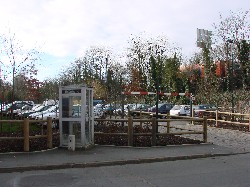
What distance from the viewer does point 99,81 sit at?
7169 centimetres

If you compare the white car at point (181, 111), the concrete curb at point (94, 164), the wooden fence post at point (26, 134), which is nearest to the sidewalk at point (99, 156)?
the concrete curb at point (94, 164)

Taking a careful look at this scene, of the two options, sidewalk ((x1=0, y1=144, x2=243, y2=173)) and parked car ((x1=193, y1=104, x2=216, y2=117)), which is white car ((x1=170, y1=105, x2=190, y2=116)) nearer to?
parked car ((x1=193, y1=104, x2=216, y2=117))

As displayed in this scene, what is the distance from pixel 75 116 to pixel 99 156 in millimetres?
1920

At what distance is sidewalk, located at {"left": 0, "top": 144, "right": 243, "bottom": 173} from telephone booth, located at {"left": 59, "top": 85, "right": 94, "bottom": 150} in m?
0.44

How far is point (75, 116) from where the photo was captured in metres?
12.5

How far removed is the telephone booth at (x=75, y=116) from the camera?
12.3m

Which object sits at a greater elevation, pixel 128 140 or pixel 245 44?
pixel 245 44

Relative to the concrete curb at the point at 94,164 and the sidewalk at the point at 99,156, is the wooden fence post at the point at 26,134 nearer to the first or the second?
the sidewalk at the point at 99,156

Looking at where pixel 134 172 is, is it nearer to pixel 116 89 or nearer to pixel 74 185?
pixel 74 185

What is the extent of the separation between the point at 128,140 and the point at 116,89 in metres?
25.1

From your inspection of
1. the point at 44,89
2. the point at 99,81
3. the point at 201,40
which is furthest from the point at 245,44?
the point at 44,89

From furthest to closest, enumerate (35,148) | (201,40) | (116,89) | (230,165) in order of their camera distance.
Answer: (201,40) < (116,89) < (35,148) < (230,165)

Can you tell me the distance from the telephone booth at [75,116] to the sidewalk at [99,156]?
44 centimetres

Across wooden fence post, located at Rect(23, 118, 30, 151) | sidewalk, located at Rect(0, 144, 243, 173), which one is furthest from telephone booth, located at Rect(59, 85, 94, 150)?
wooden fence post, located at Rect(23, 118, 30, 151)
